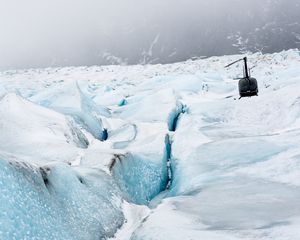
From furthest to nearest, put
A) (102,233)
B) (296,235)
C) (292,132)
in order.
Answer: (292,132), (102,233), (296,235)

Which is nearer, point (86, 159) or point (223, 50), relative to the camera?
point (86, 159)

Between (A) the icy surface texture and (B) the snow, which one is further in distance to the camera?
(B) the snow

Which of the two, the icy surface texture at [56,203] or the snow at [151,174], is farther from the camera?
the snow at [151,174]

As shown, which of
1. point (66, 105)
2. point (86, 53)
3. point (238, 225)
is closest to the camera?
point (238, 225)

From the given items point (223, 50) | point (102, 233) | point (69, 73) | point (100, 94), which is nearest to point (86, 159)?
point (102, 233)

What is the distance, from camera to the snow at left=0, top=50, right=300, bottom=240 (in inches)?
164

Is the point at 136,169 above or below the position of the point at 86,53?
below

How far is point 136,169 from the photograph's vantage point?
266 inches

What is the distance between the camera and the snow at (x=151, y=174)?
417 cm

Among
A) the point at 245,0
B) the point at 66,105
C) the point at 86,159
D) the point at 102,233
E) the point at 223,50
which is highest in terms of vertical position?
the point at 245,0

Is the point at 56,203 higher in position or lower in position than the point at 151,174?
higher

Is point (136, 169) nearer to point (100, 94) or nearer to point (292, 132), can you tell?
point (292, 132)

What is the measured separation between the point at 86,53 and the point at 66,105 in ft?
217

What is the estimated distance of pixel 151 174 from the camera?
282 inches
